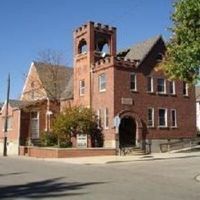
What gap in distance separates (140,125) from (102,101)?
4.20 meters

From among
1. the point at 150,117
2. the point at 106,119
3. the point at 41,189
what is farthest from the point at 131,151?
the point at 41,189

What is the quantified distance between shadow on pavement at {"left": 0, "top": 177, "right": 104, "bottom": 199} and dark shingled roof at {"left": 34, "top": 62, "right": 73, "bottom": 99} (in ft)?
110

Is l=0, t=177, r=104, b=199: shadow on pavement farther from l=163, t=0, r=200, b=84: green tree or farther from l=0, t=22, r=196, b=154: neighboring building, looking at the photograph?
l=0, t=22, r=196, b=154: neighboring building

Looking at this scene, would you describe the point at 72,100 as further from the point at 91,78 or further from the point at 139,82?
the point at 139,82

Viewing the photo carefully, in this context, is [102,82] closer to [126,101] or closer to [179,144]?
[126,101]

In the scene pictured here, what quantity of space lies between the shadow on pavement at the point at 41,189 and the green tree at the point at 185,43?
22.4 ft

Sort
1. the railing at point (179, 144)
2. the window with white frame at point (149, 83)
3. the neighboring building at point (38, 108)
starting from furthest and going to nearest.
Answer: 1. the neighboring building at point (38, 108)
2. the window with white frame at point (149, 83)
3. the railing at point (179, 144)

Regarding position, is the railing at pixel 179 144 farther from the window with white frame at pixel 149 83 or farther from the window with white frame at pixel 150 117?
the window with white frame at pixel 149 83

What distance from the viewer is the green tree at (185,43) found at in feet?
66.5

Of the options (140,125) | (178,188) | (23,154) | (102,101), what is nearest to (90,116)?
→ (102,101)

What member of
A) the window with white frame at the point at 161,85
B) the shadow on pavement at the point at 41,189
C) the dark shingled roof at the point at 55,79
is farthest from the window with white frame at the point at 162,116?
the shadow on pavement at the point at 41,189

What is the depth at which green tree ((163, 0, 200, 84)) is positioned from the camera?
2028 centimetres

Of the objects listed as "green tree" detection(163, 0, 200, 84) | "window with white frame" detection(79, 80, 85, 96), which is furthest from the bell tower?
"green tree" detection(163, 0, 200, 84)

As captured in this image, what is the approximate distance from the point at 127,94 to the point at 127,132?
12.7 ft
